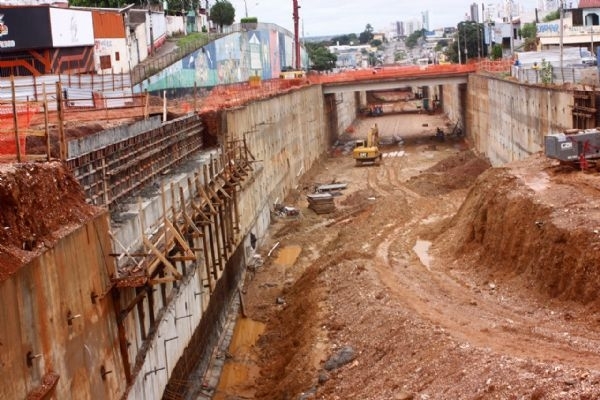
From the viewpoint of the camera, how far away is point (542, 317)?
21.5m

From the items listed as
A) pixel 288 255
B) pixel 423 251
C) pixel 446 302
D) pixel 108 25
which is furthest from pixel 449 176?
pixel 446 302

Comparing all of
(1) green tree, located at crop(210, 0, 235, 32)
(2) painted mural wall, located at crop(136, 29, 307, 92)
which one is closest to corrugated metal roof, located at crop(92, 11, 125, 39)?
(2) painted mural wall, located at crop(136, 29, 307, 92)

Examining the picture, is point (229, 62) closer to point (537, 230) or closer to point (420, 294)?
point (420, 294)

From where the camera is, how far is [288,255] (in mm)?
37094

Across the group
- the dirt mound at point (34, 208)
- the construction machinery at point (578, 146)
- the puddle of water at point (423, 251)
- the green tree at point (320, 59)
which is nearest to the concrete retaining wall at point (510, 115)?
the construction machinery at point (578, 146)

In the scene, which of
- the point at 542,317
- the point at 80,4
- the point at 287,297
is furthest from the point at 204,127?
the point at 80,4

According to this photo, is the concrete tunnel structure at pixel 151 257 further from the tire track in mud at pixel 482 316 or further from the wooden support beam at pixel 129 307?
the tire track in mud at pixel 482 316

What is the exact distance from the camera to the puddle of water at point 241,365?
23.0 metres

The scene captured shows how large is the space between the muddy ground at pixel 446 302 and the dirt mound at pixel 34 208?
7.47 metres

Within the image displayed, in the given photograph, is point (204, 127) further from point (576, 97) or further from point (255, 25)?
point (255, 25)

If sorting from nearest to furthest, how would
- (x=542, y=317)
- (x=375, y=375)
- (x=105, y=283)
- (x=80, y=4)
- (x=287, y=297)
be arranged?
(x=105, y=283) → (x=375, y=375) → (x=542, y=317) → (x=287, y=297) → (x=80, y=4)

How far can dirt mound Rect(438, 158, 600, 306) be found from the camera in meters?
22.3

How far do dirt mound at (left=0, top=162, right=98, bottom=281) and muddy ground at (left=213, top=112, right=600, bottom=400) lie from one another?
294 inches

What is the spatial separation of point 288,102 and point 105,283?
38.7 m
